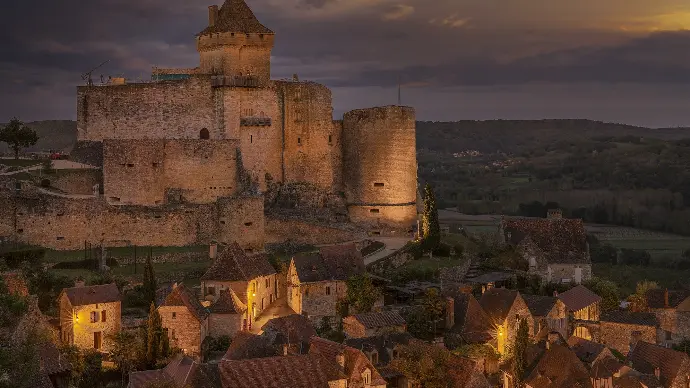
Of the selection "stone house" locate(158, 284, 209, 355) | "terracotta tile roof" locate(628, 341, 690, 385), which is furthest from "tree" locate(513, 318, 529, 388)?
"stone house" locate(158, 284, 209, 355)

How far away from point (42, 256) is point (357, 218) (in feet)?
61.2

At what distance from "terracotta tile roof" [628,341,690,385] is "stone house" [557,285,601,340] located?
3.81 m

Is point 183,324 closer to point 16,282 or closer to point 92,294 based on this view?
point 92,294

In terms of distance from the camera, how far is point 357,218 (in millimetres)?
58844

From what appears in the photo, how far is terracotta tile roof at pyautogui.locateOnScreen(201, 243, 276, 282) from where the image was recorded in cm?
4412

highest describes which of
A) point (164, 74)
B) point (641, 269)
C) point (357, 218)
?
point (164, 74)

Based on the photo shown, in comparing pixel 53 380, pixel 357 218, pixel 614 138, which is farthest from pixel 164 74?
pixel 614 138

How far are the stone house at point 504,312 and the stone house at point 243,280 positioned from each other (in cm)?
896

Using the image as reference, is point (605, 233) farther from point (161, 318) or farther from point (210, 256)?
point (161, 318)

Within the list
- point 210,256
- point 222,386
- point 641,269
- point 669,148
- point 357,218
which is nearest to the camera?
point 222,386

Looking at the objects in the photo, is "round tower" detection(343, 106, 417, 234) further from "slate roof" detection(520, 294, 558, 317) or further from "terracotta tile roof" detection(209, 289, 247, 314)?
"terracotta tile roof" detection(209, 289, 247, 314)

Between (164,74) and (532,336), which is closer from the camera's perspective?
(532,336)

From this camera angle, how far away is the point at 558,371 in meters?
40.6

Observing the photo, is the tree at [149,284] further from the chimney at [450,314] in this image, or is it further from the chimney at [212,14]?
the chimney at [212,14]
